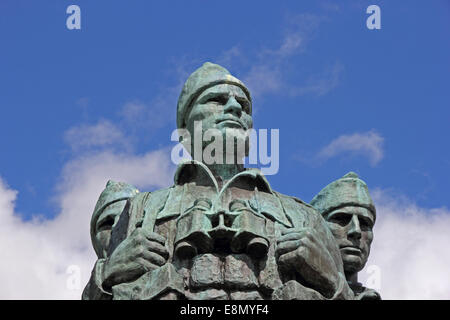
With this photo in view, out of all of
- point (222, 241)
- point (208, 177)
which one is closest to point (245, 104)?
point (208, 177)

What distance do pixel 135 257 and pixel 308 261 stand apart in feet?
6.83

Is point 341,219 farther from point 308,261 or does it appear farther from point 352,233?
point 308,261

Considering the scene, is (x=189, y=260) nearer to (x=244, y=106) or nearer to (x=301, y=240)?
(x=301, y=240)

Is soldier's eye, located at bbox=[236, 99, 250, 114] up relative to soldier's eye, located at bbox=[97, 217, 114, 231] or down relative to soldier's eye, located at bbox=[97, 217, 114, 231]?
up

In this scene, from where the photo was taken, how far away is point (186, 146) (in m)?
20.6

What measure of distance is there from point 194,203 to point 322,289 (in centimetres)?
202

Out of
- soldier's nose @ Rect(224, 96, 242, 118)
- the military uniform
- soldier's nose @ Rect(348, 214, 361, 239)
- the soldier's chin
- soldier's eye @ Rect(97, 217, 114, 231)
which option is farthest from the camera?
soldier's eye @ Rect(97, 217, 114, 231)

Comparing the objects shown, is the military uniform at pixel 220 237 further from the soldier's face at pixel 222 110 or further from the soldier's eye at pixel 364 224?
the soldier's eye at pixel 364 224

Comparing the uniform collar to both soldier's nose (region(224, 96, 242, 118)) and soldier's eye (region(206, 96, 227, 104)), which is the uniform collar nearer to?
soldier's nose (region(224, 96, 242, 118))

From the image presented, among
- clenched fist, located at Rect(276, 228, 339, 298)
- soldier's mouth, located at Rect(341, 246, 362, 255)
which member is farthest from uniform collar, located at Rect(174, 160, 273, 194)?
clenched fist, located at Rect(276, 228, 339, 298)

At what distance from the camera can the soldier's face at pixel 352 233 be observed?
1984cm

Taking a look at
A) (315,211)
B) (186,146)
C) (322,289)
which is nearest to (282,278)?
(322,289)

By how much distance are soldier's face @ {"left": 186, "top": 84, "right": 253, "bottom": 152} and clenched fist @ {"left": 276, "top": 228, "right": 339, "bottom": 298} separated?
2.35 meters

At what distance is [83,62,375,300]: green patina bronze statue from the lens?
1780cm
